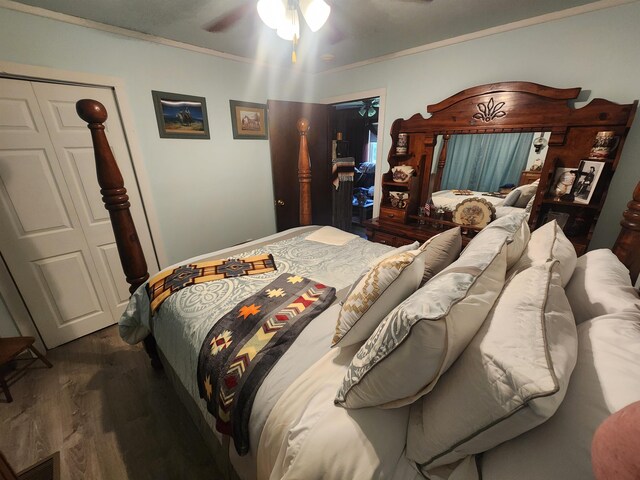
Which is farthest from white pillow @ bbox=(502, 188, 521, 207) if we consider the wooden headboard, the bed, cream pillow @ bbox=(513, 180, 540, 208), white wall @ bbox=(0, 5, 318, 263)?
white wall @ bbox=(0, 5, 318, 263)

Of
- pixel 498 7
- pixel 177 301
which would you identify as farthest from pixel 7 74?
pixel 498 7

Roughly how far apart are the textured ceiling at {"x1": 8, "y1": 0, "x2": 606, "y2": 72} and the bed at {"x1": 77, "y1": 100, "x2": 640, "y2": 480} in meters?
1.11

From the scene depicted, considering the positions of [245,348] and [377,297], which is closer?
[377,297]

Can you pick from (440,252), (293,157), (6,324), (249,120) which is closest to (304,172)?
(293,157)

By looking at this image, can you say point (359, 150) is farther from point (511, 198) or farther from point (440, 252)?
point (440, 252)

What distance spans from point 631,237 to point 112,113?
3343 mm

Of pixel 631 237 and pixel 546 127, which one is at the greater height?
pixel 546 127

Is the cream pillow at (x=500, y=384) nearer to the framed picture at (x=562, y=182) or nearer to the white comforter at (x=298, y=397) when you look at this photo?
the white comforter at (x=298, y=397)

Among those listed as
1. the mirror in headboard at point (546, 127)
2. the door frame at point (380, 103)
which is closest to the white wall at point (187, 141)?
the door frame at point (380, 103)

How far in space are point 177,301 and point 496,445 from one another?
1328mm

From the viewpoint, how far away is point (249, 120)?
9.12ft

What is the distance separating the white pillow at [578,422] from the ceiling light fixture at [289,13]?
165 centimetres

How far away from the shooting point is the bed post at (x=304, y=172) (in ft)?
7.32

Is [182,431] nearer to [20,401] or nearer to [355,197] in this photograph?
[20,401]
